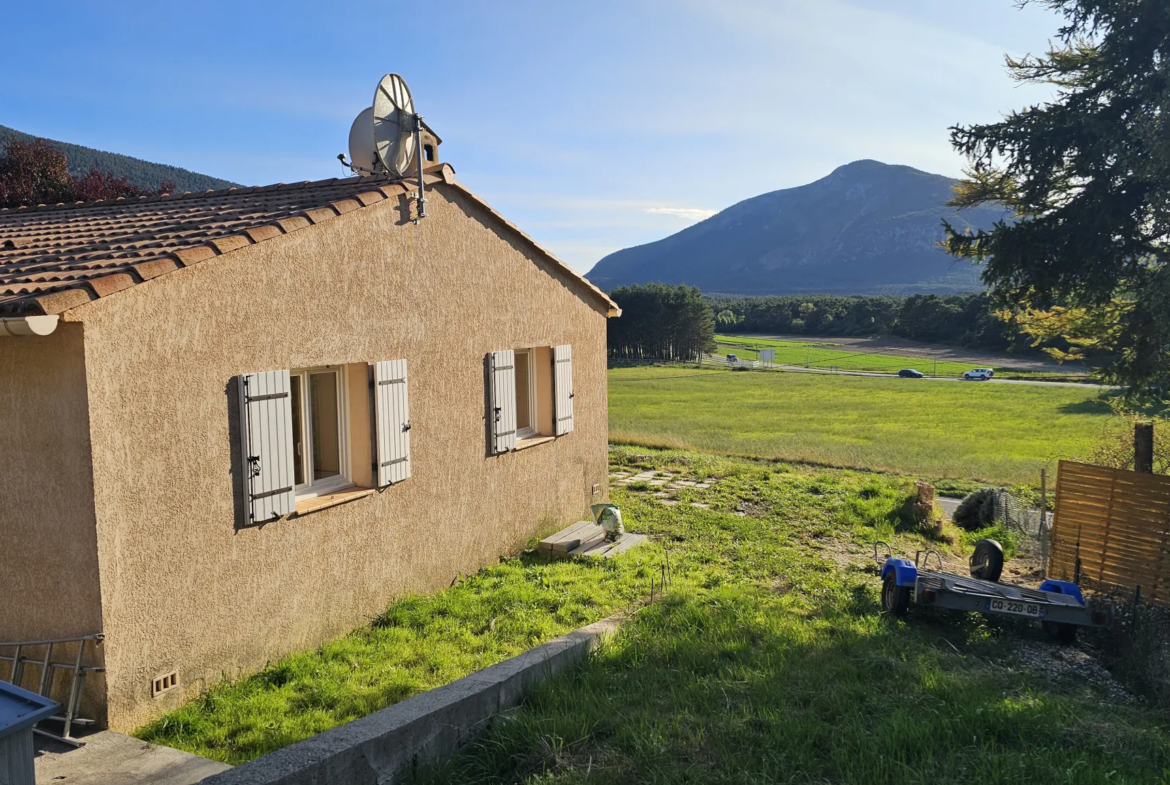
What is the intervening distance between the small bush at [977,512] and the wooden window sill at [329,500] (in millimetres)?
9583

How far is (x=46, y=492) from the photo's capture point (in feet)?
15.5

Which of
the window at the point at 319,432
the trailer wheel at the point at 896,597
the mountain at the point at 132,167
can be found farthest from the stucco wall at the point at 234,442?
the mountain at the point at 132,167

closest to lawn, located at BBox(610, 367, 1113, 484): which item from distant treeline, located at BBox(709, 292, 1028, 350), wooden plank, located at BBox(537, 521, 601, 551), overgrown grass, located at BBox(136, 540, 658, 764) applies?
wooden plank, located at BBox(537, 521, 601, 551)

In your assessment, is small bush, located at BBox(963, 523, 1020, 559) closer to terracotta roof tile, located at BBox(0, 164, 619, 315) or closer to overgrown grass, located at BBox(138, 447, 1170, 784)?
overgrown grass, located at BBox(138, 447, 1170, 784)

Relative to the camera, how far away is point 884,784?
10.7 ft

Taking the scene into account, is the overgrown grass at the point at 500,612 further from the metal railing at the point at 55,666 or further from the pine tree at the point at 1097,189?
the pine tree at the point at 1097,189

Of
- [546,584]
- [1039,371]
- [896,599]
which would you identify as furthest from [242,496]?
[1039,371]

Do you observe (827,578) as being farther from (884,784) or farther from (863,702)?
(884,784)

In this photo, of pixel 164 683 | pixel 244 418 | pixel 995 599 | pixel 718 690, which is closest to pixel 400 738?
pixel 718 690

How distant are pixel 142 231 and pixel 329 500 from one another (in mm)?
2661

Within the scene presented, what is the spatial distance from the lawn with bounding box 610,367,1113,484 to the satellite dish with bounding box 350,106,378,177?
11405 millimetres

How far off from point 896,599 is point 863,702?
103 inches

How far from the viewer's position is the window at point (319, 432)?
6457 mm

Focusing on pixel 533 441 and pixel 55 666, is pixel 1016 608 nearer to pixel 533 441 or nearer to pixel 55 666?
pixel 533 441
